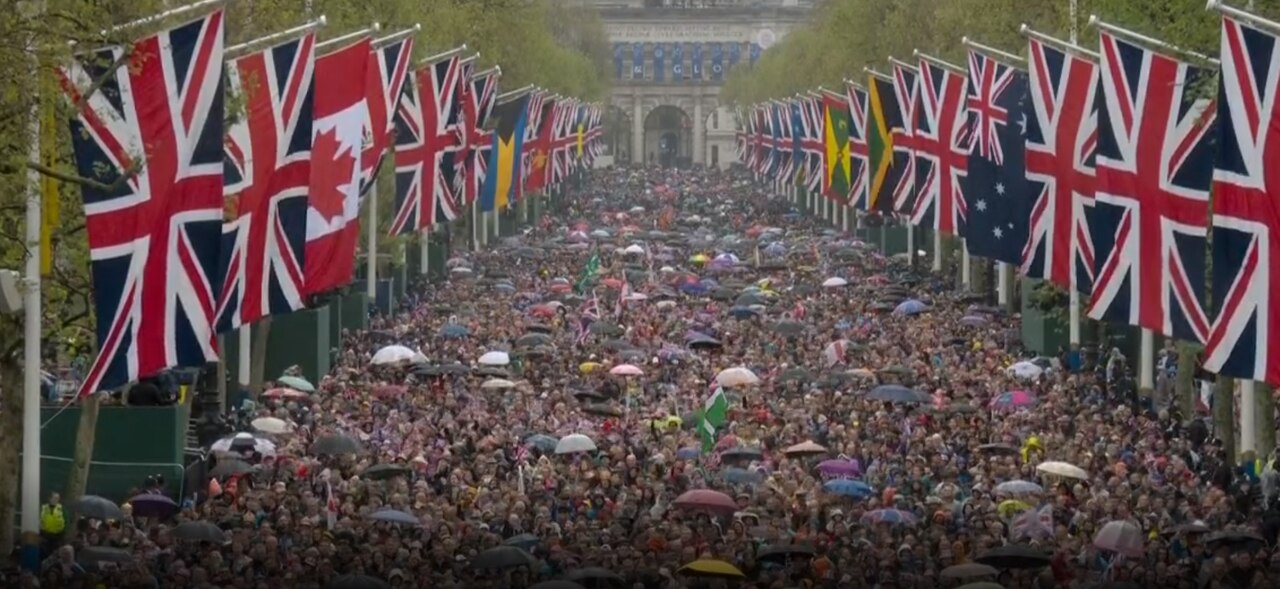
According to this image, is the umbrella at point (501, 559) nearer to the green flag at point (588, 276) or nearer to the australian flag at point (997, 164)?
the australian flag at point (997, 164)

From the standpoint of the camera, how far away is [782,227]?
329 ft

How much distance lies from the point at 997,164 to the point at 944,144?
6.72m

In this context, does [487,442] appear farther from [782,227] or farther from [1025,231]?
[782,227]

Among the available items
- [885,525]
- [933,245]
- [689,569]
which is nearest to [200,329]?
[689,569]

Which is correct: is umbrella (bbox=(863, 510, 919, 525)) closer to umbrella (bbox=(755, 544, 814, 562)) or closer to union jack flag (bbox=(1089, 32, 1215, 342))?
umbrella (bbox=(755, 544, 814, 562))

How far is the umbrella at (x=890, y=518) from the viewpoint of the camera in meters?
28.1

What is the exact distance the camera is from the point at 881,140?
210 ft

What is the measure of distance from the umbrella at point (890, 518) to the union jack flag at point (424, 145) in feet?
76.7

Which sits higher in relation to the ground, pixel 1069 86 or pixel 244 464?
pixel 1069 86

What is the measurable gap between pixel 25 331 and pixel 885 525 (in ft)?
26.6

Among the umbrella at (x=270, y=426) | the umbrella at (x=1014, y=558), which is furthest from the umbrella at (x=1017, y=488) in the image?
the umbrella at (x=270, y=426)

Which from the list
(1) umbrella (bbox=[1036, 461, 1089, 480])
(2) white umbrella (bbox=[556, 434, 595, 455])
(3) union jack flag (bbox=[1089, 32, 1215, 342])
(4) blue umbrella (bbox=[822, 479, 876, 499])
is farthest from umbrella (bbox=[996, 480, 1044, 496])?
(2) white umbrella (bbox=[556, 434, 595, 455])

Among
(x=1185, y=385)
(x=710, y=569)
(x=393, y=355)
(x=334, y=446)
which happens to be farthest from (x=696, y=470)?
(x=393, y=355)

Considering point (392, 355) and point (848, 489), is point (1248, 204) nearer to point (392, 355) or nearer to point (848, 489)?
point (848, 489)
